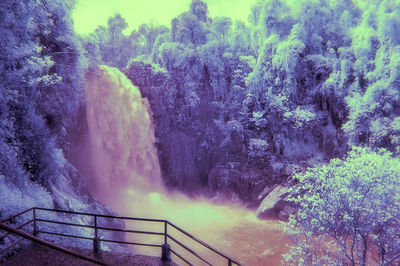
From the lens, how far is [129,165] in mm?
22234

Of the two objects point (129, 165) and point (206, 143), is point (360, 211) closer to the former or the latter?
point (206, 143)

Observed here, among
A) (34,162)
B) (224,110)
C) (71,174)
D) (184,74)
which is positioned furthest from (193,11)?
(34,162)

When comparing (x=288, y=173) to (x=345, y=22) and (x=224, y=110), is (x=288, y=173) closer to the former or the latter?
(x=224, y=110)

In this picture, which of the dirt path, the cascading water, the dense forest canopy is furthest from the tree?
the dirt path

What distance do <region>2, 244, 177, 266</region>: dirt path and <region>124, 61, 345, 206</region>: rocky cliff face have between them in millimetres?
17217

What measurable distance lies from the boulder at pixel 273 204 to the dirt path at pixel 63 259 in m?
15.0

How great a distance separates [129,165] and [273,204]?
42.5 ft

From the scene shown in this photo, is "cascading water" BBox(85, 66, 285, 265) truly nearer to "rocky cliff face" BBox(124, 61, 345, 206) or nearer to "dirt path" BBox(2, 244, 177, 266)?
"rocky cliff face" BBox(124, 61, 345, 206)

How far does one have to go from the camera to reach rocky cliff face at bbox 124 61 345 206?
72.0 feet

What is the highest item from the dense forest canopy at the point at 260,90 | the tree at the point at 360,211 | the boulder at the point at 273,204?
the dense forest canopy at the point at 260,90

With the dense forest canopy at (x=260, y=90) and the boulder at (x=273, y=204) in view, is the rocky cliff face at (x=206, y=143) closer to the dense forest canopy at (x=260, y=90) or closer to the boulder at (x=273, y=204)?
the dense forest canopy at (x=260, y=90)

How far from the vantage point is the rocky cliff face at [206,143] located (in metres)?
22.0

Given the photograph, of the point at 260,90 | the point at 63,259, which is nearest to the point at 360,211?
the point at 63,259

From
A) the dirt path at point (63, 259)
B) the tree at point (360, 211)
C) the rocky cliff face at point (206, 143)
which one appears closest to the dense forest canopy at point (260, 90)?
the rocky cliff face at point (206, 143)
